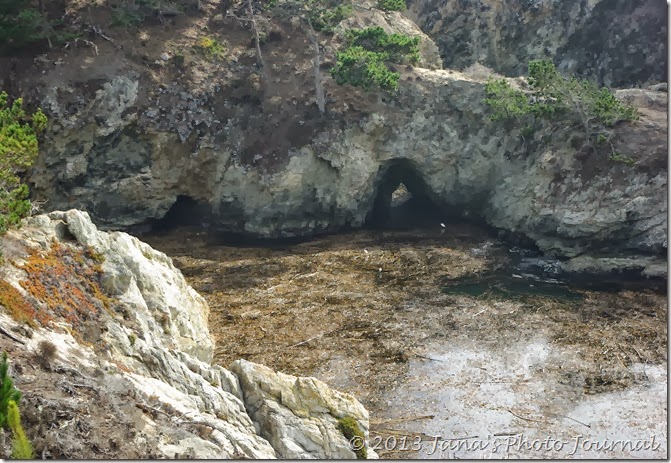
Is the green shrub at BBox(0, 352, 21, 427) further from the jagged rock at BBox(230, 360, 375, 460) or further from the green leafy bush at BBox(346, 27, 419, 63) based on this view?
the green leafy bush at BBox(346, 27, 419, 63)

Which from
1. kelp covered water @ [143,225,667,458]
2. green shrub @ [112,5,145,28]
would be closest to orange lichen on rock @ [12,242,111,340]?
kelp covered water @ [143,225,667,458]

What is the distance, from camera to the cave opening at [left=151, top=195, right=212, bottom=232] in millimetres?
38344

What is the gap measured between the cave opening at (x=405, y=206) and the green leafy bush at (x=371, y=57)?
5775 mm

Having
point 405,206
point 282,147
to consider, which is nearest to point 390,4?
point 282,147

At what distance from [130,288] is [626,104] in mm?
30811

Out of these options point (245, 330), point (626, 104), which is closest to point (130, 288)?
point (245, 330)

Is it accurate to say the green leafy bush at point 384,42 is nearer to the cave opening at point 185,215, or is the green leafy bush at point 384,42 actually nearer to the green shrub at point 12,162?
the cave opening at point 185,215

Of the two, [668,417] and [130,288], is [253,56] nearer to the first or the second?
[130,288]

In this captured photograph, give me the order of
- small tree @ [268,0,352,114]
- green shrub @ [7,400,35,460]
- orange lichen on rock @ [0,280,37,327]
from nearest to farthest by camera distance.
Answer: green shrub @ [7,400,35,460]
orange lichen on rock @ [0,280,37,327]
small tree @ [268,0,352,114]

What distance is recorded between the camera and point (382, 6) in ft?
123

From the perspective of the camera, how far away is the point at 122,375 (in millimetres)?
12273

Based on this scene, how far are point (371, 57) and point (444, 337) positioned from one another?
68.8 feet

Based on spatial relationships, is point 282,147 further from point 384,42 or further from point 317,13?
point 384,42

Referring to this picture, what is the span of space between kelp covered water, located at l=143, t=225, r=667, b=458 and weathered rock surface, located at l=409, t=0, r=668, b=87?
74.2 ft
